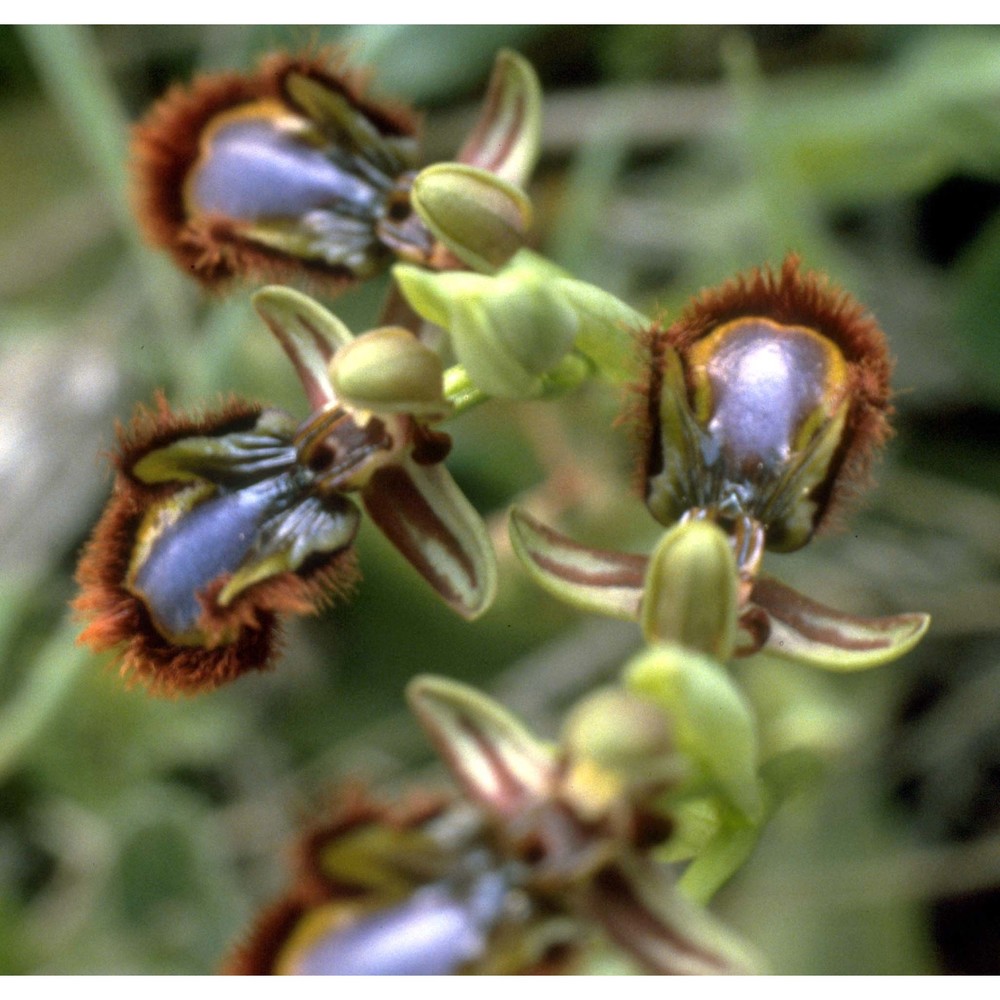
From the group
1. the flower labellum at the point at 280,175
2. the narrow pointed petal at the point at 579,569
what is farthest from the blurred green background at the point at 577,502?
the narrow pointed petal at the point at 579,569

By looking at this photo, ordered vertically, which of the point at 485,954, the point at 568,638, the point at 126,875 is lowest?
the point at 568,638

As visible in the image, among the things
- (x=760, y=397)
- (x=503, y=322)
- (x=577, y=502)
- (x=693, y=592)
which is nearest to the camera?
(x=693, y=592)

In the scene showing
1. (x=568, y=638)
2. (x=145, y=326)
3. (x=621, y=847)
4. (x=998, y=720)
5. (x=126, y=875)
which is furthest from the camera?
(x=145, y=326)

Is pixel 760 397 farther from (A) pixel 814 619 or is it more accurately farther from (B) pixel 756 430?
(A) pixel 814 619

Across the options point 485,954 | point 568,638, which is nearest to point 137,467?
point 485,954

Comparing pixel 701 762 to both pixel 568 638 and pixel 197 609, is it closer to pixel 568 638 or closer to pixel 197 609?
pixel 197 609

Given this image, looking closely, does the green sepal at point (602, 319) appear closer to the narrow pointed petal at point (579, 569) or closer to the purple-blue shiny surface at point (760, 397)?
the purple-blue shiny surface at point (760, 397)

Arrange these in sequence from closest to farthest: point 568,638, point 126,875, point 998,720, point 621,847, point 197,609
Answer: point 621,847 → point 197,609 → point 126,875 → point 998,720 → point 568,638

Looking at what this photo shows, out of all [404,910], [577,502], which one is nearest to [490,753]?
[404,910]
